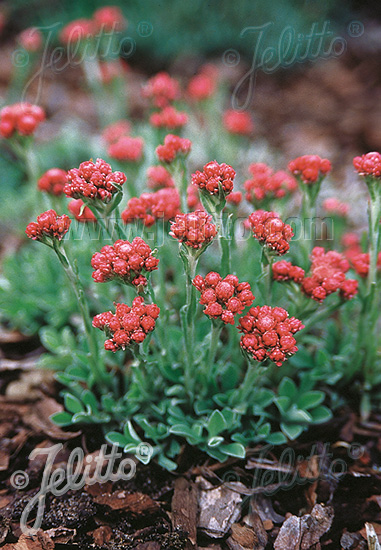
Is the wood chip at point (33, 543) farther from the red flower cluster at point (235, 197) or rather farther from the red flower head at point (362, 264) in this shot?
the red flower head at point (362, 264)

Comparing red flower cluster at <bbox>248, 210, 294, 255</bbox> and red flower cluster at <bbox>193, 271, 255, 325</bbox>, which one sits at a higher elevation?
red flower cluster at <bbox>248, 210, 294, 255</bbox>

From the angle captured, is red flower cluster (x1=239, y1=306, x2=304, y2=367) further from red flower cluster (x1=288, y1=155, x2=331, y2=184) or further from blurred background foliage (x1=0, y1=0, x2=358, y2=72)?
blurred background foliage (x1=0, y1=0, x2=358, y2=72)

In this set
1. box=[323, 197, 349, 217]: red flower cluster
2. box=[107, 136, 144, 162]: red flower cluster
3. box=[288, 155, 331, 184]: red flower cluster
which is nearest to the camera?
box=[288, 155, 331, 184]: red flower cluster

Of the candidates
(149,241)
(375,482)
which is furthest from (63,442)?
(375,482)

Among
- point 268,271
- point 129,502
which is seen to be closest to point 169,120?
point 268,271

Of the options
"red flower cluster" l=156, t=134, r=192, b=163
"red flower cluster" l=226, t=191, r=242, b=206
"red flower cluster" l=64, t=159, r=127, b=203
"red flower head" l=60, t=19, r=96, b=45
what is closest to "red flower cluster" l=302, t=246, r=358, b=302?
"red flower cluster" l=226, t=191, r=242, b=206
